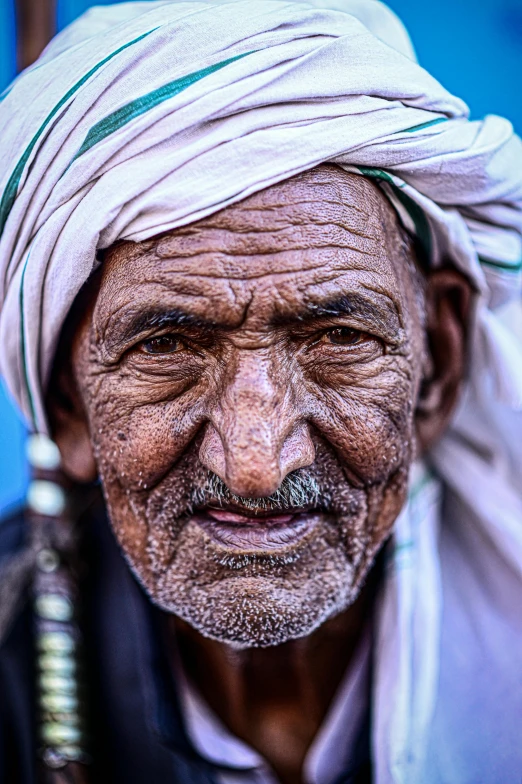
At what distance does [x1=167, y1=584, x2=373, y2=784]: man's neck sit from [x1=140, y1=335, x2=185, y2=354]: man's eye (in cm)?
85

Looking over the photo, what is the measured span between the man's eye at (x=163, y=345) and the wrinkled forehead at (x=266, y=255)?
10 centimetres

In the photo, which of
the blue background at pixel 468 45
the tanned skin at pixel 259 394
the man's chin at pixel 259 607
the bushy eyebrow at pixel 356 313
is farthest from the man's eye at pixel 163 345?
the blue background at pixel 468 45

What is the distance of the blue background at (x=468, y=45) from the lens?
2.42 meters

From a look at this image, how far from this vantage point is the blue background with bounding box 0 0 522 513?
2.42m

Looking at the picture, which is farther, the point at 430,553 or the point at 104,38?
the point at 430,553

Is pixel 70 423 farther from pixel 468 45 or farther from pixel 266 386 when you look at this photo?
pixel 468 45

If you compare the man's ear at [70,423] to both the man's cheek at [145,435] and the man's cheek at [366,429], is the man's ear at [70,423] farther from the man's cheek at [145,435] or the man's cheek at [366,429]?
the man's cheek at [366,429]

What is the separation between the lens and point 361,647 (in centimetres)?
199

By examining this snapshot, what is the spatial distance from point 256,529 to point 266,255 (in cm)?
58

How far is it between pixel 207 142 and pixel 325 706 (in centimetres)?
152

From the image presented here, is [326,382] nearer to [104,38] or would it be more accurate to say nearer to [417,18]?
[104,38]

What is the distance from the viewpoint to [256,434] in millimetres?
1404

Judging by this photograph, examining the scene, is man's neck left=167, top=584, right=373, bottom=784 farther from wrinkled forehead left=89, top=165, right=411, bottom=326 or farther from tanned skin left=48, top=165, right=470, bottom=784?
wrinkled forehead left=89, top=165, right=411, bottom=326

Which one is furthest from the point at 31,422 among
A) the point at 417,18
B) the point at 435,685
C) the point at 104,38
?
the point at 417,18
